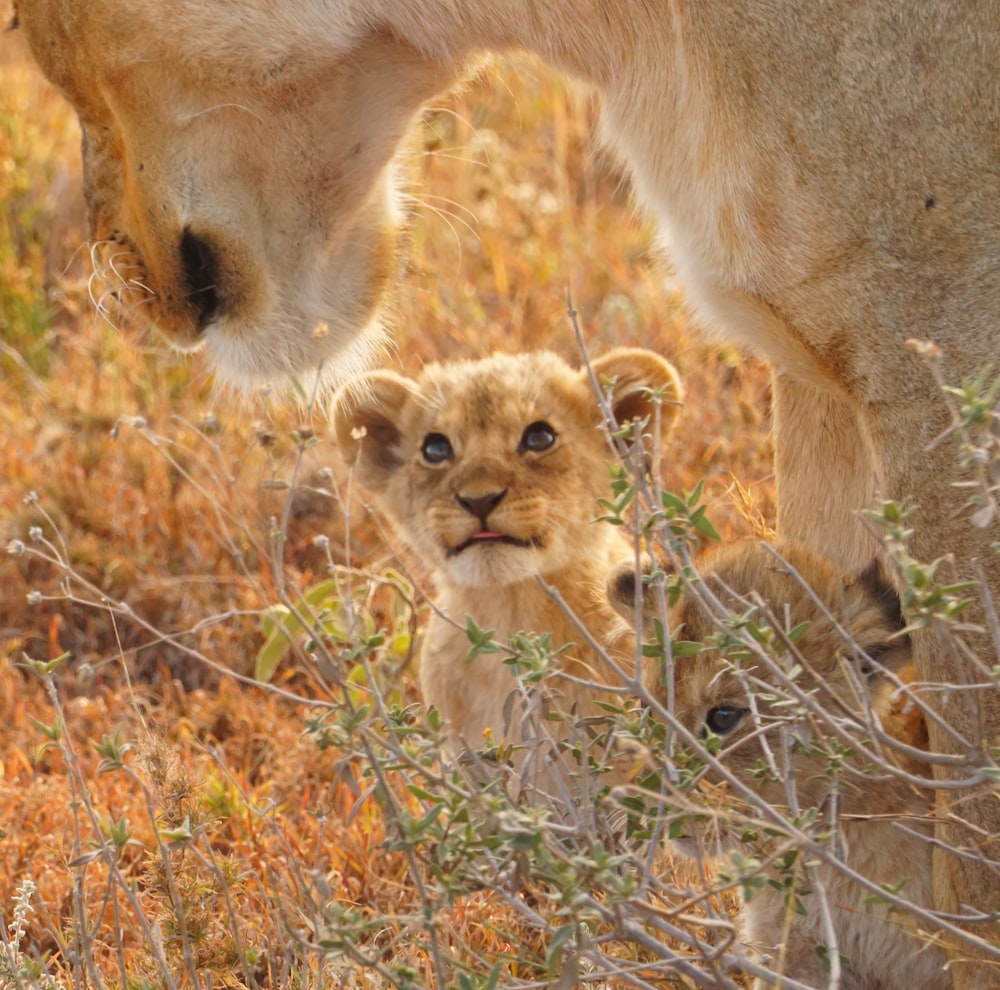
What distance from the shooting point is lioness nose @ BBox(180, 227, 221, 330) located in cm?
270

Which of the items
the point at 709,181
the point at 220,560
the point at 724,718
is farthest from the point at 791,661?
the point at 220,560

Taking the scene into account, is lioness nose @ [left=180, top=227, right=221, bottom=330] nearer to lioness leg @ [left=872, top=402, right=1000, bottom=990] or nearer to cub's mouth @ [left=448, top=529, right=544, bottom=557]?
cub's mouth @ [left=448, top=529, right=544, bottom=557]

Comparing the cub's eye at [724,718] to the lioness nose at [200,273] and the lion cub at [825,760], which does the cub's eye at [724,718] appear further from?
the lioness nose at [200,273]

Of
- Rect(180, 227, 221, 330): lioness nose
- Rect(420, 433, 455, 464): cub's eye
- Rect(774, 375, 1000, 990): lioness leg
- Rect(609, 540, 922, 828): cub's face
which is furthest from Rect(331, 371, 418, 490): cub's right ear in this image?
Rect(774, 375, 1000, 990): lioness leg

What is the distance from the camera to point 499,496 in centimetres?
313

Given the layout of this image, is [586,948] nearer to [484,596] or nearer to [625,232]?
[484,596]

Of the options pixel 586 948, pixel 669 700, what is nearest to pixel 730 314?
pixel 669 700

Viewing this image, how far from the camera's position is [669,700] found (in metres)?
2.12

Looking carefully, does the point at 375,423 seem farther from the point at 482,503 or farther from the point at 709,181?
the point at 709,181

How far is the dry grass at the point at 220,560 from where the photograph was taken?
2506 millimetres

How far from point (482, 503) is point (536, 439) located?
0.82 ft

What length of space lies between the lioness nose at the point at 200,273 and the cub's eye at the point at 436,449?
0.67 m

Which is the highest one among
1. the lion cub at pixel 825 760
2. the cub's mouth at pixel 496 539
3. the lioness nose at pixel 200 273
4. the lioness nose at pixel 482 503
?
the lioness nose at pixel 200 273

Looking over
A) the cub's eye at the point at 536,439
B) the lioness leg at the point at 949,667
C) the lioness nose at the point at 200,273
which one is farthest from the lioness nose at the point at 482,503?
the lioness leg at the point at 949,667
